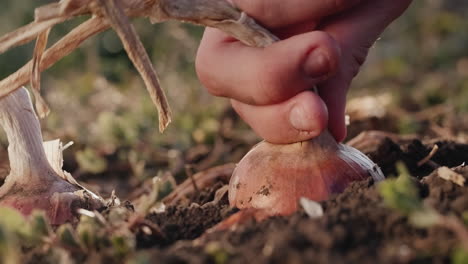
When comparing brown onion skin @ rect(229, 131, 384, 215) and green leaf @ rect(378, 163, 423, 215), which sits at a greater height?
green leaf @ rect(378, 163, 423, 215)

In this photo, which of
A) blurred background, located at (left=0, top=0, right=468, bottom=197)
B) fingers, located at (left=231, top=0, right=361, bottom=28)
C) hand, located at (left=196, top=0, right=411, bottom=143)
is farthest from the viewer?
blurred background, located at (left=0, top=0, right=468, bottom=197)

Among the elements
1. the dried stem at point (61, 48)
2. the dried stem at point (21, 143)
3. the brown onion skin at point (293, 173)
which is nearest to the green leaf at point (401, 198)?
the brown onion skin at point (293, 173)

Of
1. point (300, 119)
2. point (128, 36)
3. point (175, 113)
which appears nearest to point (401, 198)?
point (300, 119)

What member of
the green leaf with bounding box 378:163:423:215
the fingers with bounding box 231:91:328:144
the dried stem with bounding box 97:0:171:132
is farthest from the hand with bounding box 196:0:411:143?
the green leaf with bounding box 378:163:423:215

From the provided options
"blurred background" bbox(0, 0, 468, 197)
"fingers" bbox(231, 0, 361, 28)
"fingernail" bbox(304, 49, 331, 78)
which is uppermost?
"fingers" bbox(231, 0, 361, 28)

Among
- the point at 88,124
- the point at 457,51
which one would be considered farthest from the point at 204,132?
the point at 457,51

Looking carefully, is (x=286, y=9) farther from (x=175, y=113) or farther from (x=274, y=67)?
(x=175, y=113)

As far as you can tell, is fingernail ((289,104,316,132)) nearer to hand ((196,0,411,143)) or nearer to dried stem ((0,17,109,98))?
hand ((196,0,411,143))
